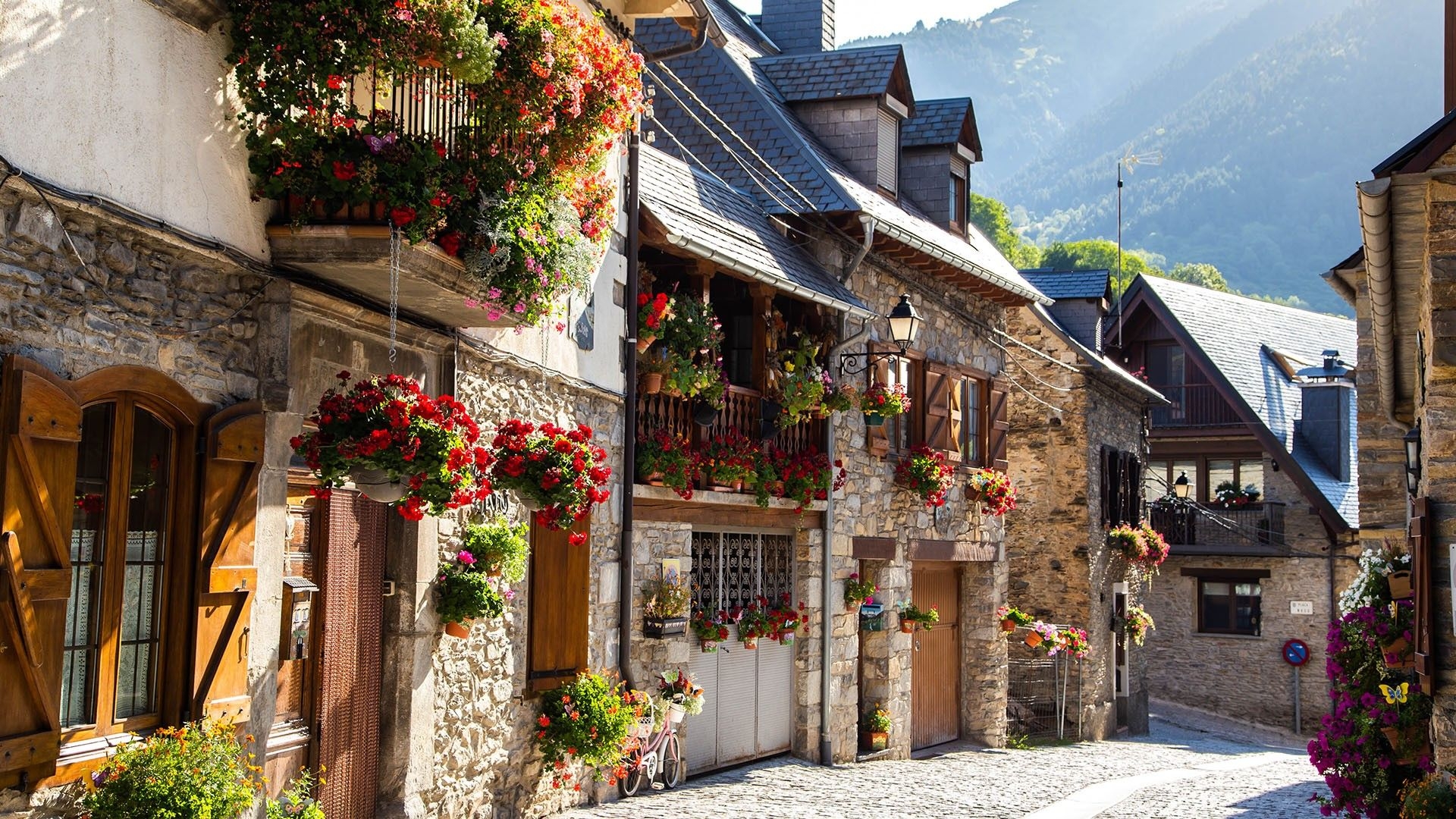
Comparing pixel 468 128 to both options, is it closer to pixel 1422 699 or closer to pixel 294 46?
pixel 294 46

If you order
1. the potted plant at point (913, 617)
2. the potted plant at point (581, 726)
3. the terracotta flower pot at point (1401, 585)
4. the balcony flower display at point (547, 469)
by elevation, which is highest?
the balcony flower display at point (547, 469)

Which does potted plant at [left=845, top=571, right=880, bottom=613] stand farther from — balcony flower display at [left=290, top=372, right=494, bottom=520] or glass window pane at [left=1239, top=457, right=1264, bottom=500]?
glass window pane at [left=1239, top=457, right=1264, bottom=500]

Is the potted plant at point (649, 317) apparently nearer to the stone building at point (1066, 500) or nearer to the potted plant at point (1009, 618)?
the potted plant at point (1009, 618)

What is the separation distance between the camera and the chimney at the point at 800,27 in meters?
20.1

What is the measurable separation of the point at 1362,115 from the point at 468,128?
134124mm

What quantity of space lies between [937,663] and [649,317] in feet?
26.4

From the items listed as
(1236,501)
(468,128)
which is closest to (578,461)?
(468,128)

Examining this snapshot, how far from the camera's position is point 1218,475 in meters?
29.5

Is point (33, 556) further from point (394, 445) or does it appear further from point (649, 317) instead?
point (649, 317)

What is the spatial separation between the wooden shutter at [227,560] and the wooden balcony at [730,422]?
536 cm

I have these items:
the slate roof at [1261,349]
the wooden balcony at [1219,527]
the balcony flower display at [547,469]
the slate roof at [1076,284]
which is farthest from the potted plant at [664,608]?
the slate roof at [1261,349]

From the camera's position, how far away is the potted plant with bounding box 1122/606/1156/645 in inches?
939

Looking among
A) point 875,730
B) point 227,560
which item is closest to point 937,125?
point 875,730

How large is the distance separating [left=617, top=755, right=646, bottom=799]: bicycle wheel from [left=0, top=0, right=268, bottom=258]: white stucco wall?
222 inches
